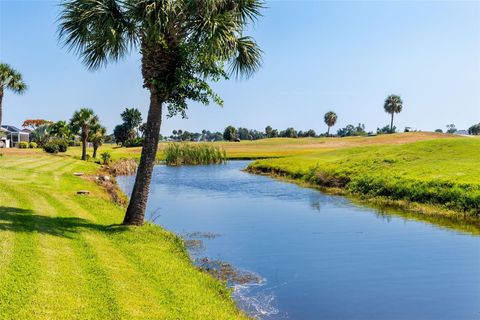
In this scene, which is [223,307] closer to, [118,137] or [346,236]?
[346,236]

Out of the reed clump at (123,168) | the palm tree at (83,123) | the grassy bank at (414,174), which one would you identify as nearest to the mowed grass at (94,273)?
the grassy bank at (414,174)

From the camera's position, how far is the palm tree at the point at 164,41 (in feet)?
51.8

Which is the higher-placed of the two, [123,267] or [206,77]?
[206,77]

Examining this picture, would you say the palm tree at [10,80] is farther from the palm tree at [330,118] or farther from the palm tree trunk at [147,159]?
the palm tree at [330,118]

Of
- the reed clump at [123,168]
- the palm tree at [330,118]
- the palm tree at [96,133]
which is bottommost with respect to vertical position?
the reed clump at [123,168]

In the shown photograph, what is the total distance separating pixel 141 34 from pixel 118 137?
16263 cm

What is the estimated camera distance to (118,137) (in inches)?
6845

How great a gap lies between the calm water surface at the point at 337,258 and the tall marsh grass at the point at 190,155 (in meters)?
53.2

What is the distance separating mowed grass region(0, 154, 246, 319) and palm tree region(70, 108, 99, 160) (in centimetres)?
4965

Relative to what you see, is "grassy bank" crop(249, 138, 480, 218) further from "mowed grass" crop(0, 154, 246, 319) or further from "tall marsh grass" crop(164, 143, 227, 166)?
"tall marsh grass" crop(164, 143, 227, 166)

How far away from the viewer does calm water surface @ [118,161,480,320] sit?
1298cm

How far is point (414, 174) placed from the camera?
38.6 m

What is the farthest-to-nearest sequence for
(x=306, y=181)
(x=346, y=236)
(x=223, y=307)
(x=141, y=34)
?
(x=306, y=181) < (x=346, y=236) < (x=141, y=34) < (x=223, y=307)

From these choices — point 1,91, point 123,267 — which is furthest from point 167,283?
point 1,91
